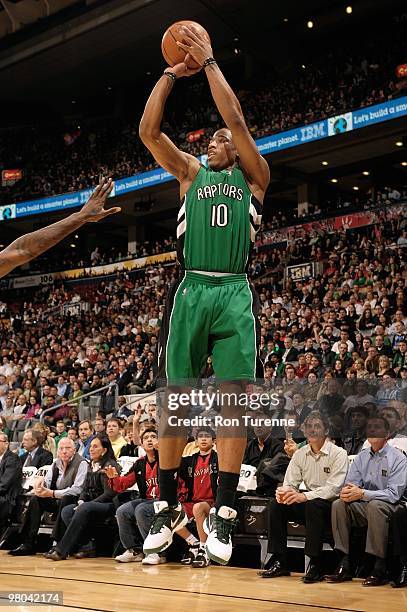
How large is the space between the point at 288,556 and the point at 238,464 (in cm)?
366

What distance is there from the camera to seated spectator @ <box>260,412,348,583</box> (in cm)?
642

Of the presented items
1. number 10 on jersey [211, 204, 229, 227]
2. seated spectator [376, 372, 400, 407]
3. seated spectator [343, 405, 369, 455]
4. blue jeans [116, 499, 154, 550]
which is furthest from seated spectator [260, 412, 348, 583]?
number 10 on jersey [211, 204, 229, 227]

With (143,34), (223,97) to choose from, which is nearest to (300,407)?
(223,97)

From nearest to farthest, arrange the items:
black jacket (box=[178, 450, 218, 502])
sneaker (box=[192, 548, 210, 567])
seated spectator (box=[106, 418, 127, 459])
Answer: sneaker (box=[192, 548, 210, 567])
black jacket (box=[178, 450, 218, 502])
seated spectator (box=[106, 418, 127, 459])

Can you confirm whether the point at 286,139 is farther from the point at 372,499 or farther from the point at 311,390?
the point at 372,499

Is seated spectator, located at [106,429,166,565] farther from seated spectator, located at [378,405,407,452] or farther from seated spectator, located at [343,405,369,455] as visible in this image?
seated spectator, located at [378,405,407,452]

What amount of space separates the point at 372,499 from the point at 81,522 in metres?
3.30

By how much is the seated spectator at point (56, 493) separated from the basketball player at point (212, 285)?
4968 mm

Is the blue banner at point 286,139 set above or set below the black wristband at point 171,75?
above

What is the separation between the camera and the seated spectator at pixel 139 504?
7.68m

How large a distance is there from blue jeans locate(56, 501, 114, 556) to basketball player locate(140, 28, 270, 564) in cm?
437

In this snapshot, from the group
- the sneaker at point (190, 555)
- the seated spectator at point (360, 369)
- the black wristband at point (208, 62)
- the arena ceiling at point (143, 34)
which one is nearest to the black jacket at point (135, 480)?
the sneaker at point (190, 555)

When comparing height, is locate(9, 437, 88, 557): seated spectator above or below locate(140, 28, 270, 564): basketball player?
below

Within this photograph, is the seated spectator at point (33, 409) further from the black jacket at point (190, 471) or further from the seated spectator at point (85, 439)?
the black jacket at point (190, 471)
